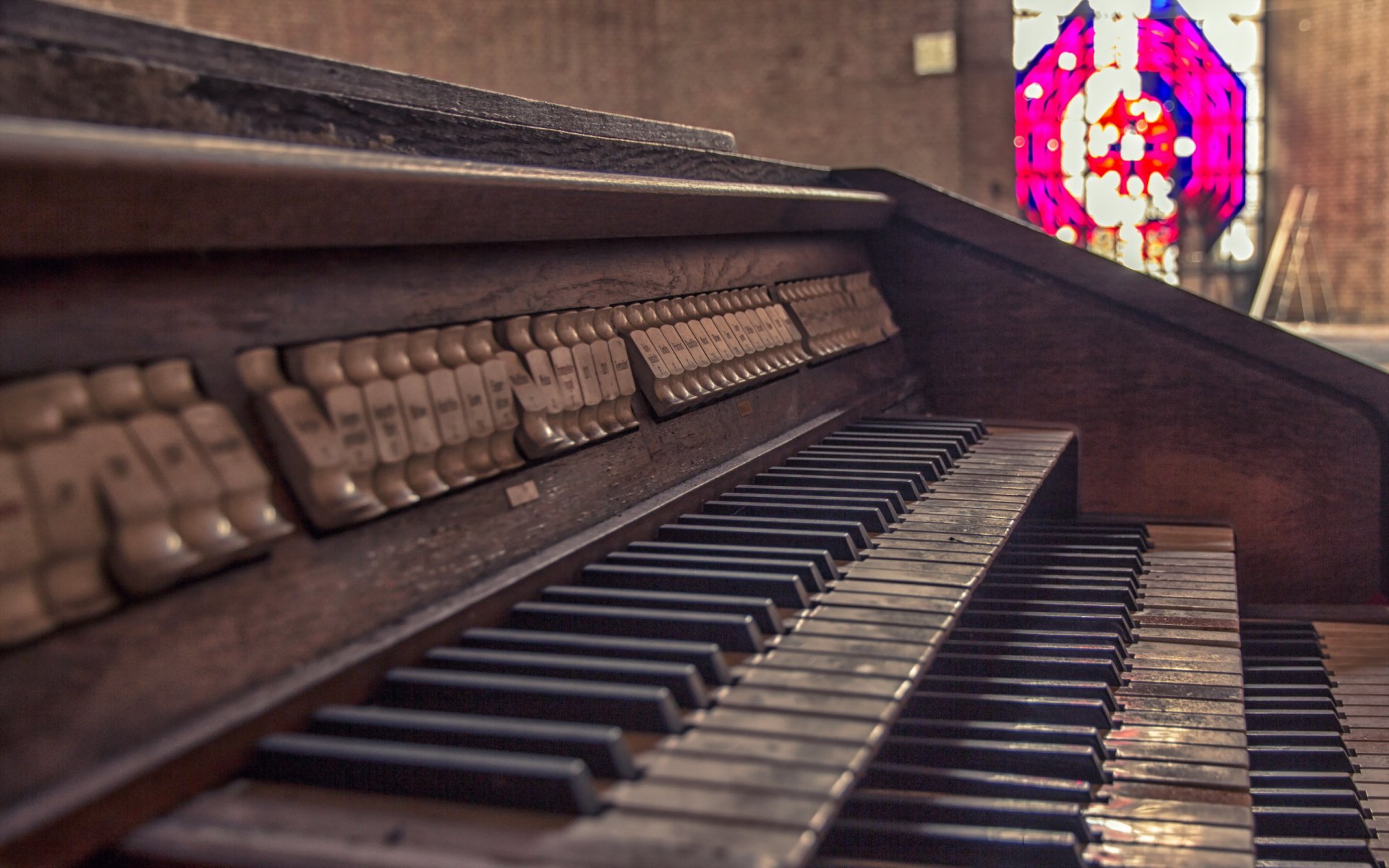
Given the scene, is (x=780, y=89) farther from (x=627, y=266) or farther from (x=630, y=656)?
(x=630, y=656)

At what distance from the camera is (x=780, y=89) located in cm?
1095

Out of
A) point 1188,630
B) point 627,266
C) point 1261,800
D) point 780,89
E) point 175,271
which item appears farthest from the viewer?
point 780,89

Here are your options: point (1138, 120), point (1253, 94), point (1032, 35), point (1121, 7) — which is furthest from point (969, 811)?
point (1253, 94)

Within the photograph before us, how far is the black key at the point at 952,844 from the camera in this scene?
121 centimetres

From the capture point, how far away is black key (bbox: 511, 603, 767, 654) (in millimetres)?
1136

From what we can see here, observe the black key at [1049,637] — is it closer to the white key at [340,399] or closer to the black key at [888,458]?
the black key at [888,458]

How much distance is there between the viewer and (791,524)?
1.56 m

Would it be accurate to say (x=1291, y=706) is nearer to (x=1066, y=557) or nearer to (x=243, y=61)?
(x=1066, y=557)

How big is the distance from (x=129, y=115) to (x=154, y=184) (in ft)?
0.36

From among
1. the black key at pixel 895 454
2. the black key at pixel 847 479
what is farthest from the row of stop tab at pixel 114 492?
the black key at pixel 895 454

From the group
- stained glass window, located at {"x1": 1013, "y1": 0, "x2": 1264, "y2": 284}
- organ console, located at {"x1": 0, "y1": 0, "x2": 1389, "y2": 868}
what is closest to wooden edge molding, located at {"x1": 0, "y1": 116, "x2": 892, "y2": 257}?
organ console, located at {"x1": 0, "y1": 0, "x2": 1389, "y2": 868}

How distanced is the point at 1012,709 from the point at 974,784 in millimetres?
256

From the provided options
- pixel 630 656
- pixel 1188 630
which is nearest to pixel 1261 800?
pixel 1188 630

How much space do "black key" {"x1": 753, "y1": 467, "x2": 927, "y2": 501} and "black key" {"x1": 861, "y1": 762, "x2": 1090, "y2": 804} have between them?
46cm
